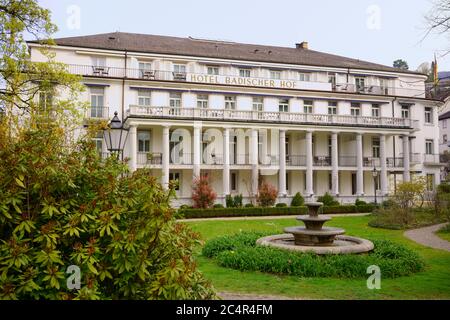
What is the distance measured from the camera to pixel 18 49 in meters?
17.3

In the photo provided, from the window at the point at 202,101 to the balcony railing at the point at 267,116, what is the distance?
315 cm

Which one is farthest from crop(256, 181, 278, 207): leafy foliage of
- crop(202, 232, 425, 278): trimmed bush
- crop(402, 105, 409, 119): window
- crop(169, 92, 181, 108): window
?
→ crop(402, 105, 409, 119): window

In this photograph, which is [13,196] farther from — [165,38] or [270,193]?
[165,38]

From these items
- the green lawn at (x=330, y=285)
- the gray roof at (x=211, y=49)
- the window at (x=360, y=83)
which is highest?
the gray roof at (x=211, y=49)

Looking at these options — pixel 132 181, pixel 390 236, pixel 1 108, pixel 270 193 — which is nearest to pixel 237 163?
pixel 270 193

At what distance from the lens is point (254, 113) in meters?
37.7

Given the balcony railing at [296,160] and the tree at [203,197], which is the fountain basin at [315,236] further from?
the balcony railing at [296,160]

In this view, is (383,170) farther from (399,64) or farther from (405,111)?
(399,64)

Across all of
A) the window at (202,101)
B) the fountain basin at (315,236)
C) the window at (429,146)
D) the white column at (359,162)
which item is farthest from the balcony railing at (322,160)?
the fountain basin at (315,236)

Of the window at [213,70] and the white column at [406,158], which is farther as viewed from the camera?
the white column at [406,158]

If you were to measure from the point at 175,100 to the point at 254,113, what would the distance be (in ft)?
24.8

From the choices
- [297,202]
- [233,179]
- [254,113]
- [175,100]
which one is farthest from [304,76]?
Answer: [297,202]

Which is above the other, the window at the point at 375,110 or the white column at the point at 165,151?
the window at the point at 375,110

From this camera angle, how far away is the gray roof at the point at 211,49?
127 feet
